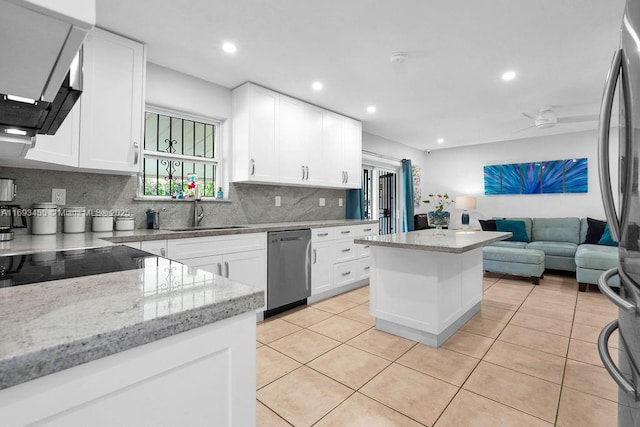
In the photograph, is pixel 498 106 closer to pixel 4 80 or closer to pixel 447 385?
pixel 447 385

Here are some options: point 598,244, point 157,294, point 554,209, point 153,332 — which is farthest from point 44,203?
point 554,209

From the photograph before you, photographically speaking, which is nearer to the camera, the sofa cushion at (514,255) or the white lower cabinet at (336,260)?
the white lower cabinet at (336,260)

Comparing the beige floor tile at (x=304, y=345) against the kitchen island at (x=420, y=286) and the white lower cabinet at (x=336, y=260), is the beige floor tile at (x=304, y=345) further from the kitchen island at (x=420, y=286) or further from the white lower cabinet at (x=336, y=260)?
the white lower cabinet at (x=336, y=260)

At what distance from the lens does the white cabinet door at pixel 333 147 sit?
162 inches

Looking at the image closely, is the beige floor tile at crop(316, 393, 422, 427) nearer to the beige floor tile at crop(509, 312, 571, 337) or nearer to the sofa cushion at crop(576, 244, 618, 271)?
the beige floor tile at crop(509, 312, 571, 337)

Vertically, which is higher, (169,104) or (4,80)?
(169,104)

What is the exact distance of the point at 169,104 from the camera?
9.76 ft

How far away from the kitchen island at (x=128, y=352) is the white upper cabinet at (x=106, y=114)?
5.91 feet

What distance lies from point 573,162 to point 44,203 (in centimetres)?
716

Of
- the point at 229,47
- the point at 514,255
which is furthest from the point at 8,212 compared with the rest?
the point at 514,255

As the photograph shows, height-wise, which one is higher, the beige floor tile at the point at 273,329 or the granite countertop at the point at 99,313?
the granite countertop at the point at 99,313

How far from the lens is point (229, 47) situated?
262 cm

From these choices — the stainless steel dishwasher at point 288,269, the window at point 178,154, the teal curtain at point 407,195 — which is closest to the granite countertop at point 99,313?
the stainless steel dishwasher at point 288,269

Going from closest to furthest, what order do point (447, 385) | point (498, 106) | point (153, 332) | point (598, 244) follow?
point (153, 332), point (447, 385), point (498, 106), point (598, 244)
